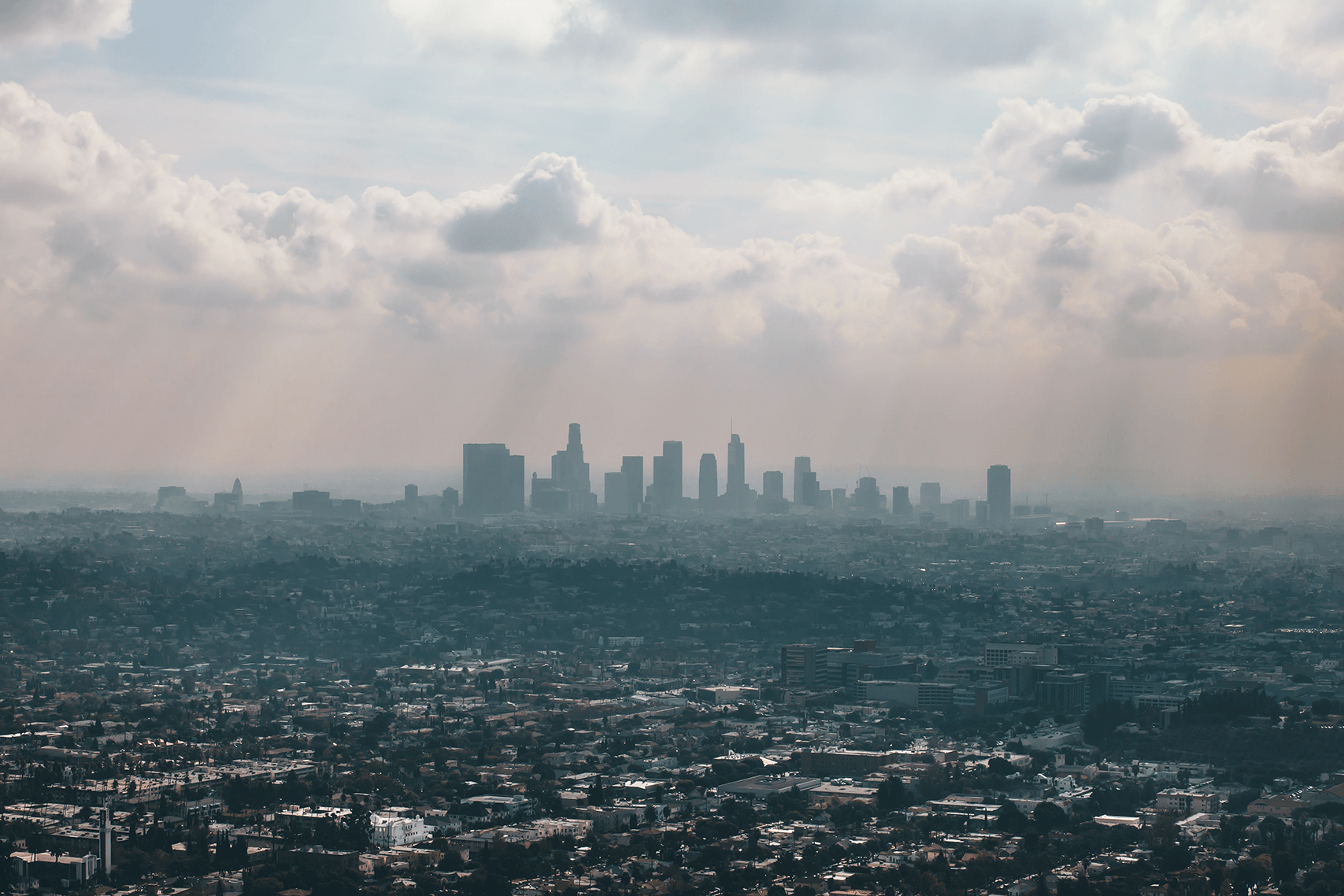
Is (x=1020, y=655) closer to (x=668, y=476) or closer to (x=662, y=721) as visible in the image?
(x=662, y=721)

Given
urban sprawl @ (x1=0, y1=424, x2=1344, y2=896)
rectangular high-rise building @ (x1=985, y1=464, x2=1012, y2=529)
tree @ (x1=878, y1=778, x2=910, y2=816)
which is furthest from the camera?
rectangular high-rise building @ (x1=985, y1=464, x2=1012, y2=529)

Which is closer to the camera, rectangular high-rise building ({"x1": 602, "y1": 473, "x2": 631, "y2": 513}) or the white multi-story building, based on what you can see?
the white multi-story building

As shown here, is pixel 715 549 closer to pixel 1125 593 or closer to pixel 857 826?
pixel 1125 593

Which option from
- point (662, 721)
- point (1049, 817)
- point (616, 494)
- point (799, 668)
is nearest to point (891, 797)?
point (1049, 817)

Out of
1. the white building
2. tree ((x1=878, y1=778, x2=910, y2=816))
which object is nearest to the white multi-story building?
tree ((x1=878, y1=778, x2=910, y2=816))

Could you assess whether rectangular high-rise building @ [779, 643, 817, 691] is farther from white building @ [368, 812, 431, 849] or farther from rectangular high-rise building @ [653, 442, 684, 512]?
rectangular high-rise building @ [653, 442, 684, 512]

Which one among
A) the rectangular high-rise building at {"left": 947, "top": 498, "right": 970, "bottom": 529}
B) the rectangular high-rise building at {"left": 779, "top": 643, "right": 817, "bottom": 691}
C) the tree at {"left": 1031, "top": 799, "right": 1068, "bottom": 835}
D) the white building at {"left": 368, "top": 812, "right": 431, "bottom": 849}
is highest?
the rectangular high-rise building at {"left": 947, "top": 498, "right": 970, "bottom": 529}
